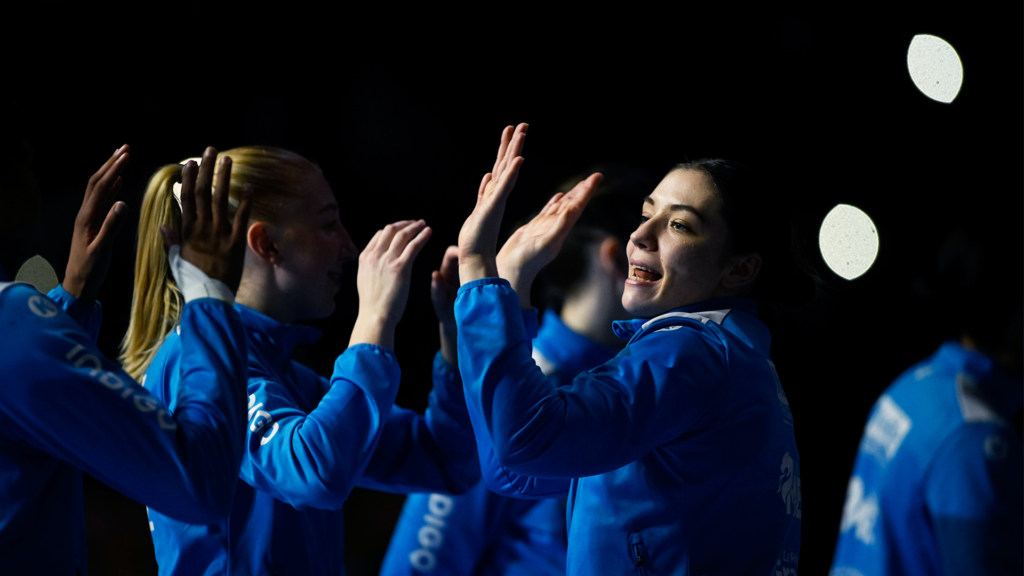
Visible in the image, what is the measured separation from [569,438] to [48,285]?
1.77 metres

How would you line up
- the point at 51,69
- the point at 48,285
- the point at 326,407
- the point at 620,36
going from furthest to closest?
the point at 620,36 < the point at 51,69 < the point at 48,285 < the point at 326,407

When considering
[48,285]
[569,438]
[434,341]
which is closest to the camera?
[569,438]

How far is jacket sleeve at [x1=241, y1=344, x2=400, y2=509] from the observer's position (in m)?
1.54

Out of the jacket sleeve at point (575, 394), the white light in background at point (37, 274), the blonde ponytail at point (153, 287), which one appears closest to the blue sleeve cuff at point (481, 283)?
the jacket sleeve at point (575, 394)

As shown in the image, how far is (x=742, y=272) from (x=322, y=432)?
782mm

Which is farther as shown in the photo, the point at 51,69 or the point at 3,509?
the point at 51,69

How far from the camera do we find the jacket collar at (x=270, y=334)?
5.90ft

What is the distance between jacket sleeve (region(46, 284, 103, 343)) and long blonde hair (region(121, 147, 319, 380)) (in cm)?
27

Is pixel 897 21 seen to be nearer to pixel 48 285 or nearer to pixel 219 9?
pixel 219 9

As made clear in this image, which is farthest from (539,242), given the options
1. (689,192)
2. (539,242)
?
(689,192)

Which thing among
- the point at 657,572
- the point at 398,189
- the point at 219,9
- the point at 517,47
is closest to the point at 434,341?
the point at 398,189

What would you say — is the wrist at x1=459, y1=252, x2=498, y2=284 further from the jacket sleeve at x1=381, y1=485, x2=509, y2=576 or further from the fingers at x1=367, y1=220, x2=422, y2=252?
the jacket sleeve at x1=381, y1=485, x2=509, y2=576

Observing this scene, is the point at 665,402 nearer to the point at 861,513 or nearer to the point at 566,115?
the point at 861,513

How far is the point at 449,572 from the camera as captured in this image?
2141mm
